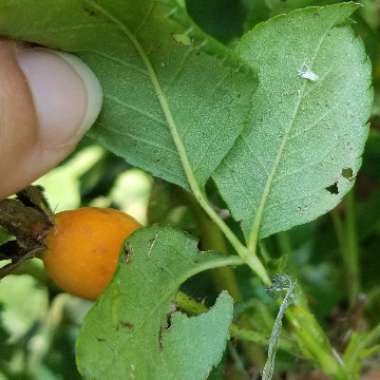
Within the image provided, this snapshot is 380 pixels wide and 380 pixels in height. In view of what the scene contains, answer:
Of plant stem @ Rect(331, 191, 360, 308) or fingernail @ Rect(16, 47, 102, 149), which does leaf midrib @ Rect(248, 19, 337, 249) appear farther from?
plant stem @ Rect(331, 191, 360, 308)

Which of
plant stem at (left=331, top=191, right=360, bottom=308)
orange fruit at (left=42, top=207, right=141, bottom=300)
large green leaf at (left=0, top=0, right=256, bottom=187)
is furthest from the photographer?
plant stem at (left=331, top=191, right=360, bottom=308)

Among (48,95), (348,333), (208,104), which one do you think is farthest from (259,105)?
(348,333)

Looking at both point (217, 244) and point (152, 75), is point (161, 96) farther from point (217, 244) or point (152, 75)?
point (217, 244)

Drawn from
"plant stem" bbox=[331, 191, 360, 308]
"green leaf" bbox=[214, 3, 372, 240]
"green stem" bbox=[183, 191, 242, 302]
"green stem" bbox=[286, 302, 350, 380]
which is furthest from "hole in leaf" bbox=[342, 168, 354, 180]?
"plant stem" bbox=[331, 191, 360, 308]

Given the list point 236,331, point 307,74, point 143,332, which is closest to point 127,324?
point 143,332

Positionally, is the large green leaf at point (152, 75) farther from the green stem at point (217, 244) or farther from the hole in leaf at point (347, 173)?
the green stem at point (217, 244)

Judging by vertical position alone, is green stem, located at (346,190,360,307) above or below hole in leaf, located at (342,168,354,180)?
below

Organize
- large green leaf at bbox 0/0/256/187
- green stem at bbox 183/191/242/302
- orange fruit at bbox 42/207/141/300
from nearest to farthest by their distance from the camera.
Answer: large green leaf at bbox 0/0/256/187 → orange fruit at bbox 42/207/141/300 → green stem at bbox 183/191/242/302
